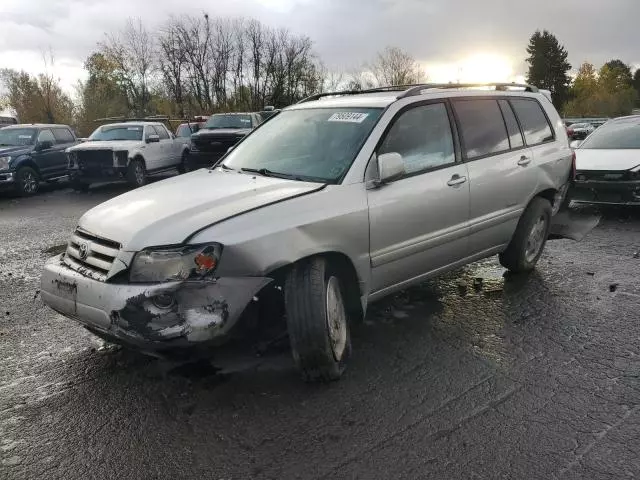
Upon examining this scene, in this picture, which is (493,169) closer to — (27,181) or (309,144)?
(309,144)

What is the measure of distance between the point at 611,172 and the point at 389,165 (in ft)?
20.3

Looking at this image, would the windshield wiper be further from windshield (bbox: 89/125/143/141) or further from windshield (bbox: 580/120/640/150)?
windshield (bbox: 89/125/143/141)

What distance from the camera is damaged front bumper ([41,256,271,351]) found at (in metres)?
3.11

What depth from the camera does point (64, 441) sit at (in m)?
2.99

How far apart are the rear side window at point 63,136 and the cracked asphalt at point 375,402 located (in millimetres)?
11386

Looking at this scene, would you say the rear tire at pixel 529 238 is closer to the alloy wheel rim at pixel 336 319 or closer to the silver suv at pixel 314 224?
the silver suv at pixel 314 224

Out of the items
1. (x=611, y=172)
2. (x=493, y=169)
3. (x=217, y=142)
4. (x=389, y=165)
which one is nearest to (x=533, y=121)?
(x=493, y=169)

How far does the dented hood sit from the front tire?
19.7 inches

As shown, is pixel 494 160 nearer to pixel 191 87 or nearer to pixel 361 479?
pixel 361 479

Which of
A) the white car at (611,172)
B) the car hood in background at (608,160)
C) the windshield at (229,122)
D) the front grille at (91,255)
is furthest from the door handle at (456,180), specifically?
the windshield at (229,122)

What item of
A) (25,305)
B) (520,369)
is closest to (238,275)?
(520,369)

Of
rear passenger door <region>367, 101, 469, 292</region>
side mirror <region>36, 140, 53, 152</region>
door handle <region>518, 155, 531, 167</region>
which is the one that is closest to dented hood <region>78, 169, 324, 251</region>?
rear passenger door <region>367, 101, 469, 292</region>

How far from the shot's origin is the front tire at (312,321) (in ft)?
10.9

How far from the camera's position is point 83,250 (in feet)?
11.6
